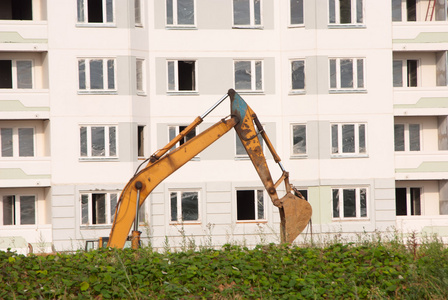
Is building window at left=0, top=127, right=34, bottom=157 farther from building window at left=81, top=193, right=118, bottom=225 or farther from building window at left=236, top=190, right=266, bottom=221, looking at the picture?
building window at left=236, top=190, right=266, bottom=221

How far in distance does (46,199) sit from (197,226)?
7.03 meters

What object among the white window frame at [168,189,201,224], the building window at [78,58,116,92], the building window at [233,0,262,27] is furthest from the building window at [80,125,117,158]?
the building window at [233,0,262,27]

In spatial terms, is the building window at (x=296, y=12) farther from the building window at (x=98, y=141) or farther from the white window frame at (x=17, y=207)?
the white window frame at (x=17, y=207)

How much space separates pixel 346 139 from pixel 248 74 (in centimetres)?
550

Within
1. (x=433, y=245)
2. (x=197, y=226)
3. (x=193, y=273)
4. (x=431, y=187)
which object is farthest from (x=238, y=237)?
(x=193, y=273)

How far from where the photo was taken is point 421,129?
36.3 meters

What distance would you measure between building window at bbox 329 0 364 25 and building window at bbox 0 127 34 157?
1502cm

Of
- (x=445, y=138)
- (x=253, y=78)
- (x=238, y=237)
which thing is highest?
(x=253, y=78)

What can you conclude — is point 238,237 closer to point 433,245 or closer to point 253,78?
point 253,78

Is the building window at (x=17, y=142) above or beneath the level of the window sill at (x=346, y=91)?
beneath

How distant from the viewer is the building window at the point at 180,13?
34.0m

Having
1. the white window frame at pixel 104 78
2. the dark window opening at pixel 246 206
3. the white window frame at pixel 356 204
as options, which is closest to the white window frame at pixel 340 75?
the white window frame at pixel 356 204

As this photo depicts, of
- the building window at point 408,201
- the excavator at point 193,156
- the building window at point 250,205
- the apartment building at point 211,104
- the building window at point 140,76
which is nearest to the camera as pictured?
the excavator at point 193,156

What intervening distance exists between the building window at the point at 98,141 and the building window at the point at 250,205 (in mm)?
6279
